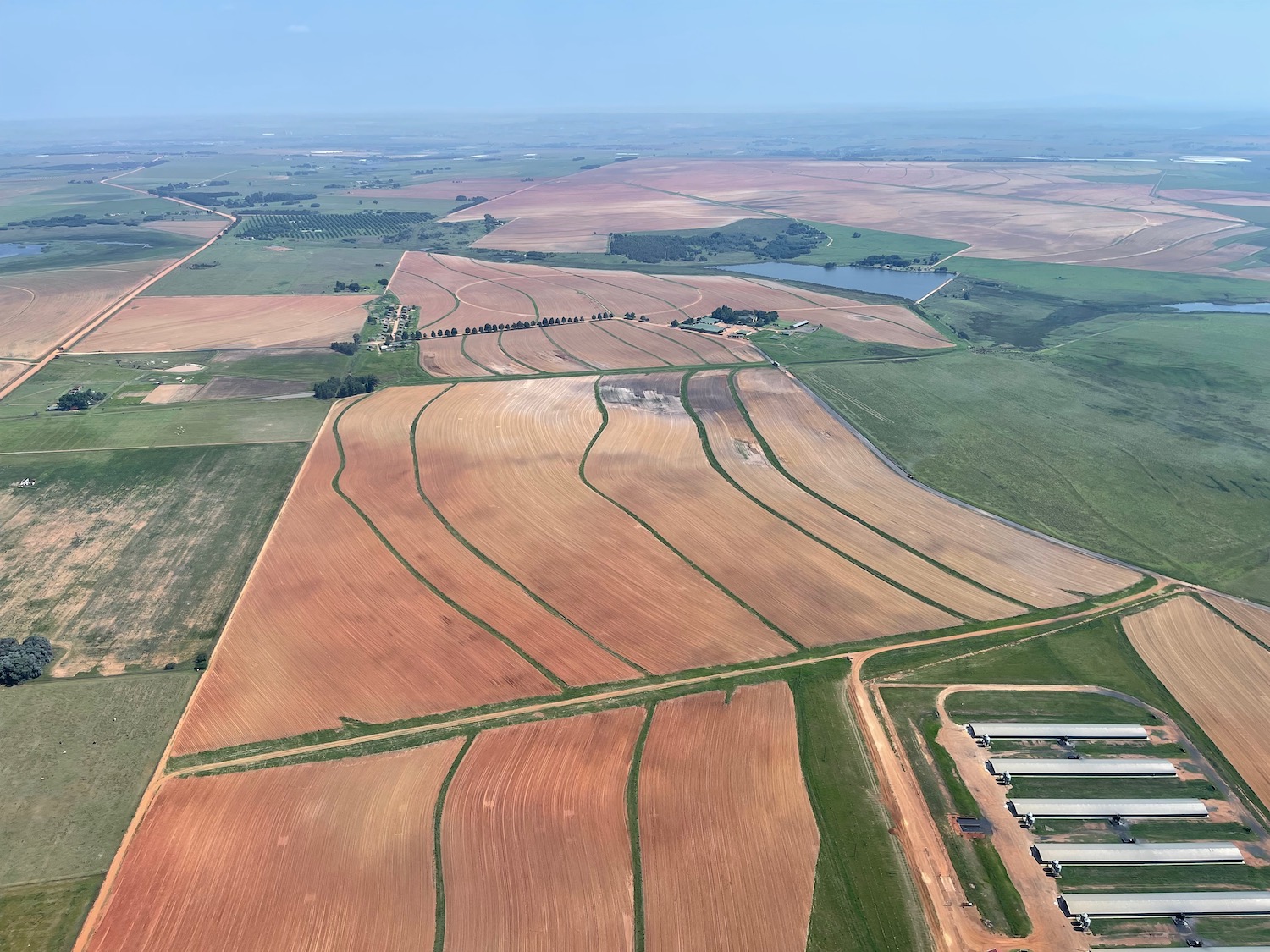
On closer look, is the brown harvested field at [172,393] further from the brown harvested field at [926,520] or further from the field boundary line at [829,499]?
the brown harvested field at [926,520]

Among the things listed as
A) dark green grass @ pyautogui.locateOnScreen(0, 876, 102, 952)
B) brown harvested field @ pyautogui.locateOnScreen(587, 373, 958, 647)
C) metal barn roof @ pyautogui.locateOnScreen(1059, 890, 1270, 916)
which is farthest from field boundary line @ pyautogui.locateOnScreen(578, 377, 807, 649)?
dark green grass @ pyautogui.locateOnScreen(0, 876, 102, 952)

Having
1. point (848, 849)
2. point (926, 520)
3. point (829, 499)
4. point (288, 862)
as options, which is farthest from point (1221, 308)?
point (288, 862)

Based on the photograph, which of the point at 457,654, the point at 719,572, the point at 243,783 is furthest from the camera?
the point at 719,572

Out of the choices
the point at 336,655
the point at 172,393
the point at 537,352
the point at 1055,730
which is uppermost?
the point at 537,352

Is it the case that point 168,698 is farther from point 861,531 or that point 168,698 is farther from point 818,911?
point 861,531

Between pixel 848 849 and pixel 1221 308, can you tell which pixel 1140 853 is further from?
pixel 1221 308

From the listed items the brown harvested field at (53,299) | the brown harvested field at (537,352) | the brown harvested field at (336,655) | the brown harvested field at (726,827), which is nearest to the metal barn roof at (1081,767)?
the brown harvested field at (726,827)

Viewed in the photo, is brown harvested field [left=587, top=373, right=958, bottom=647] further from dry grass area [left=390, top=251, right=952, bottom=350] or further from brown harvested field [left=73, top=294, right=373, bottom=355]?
brown harvested field [left=73, top=294, right=373, bottom=355]

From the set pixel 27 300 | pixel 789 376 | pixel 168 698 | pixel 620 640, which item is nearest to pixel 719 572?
pixel 620 640
